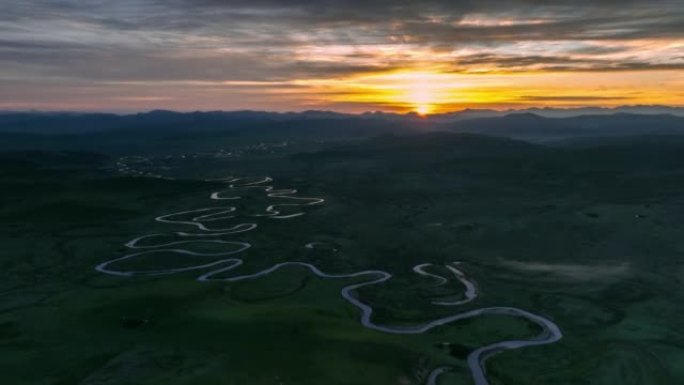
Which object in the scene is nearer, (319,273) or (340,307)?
(340,307)

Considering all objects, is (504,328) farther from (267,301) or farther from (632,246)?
(632,246)

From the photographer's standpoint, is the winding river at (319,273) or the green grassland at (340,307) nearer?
the green grassland at (340,307)

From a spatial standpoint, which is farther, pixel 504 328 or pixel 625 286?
pixel 625 286

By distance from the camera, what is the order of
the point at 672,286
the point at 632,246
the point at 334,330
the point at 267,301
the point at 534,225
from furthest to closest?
the point at 534,225 → the point at 632,246 → the point at 672,286 → the point at 267,301 → the point at 334,330

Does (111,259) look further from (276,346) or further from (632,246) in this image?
(632,246)

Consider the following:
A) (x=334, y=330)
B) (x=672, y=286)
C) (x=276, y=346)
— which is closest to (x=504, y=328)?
(x=334, y=330)

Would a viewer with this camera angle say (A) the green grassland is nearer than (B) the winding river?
Yes

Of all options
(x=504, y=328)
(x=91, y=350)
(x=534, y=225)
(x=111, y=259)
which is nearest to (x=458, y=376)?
(x=504, y=328)

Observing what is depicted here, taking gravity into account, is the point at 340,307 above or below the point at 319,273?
above

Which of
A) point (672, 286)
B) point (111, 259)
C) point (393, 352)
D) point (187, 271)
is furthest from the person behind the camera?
point (111, 259)
